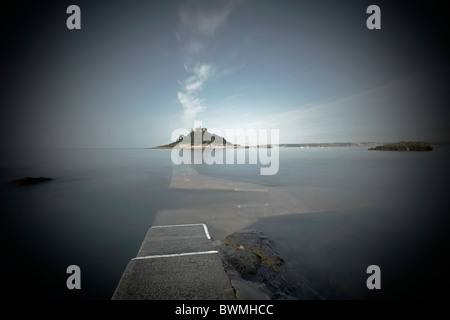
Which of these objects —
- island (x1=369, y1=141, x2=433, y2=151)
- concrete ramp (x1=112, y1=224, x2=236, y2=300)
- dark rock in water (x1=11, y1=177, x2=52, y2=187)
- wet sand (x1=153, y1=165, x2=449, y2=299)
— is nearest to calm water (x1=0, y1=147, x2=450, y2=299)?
wet sand (x1=153, y1=165, x2=449, y2=299)

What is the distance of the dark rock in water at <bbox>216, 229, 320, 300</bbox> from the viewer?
3.51 m

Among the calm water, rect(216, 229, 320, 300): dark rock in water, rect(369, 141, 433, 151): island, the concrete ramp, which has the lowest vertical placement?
the calm water

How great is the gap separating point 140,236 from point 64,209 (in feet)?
22.6

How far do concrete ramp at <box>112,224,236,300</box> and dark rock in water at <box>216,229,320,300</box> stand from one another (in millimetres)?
393

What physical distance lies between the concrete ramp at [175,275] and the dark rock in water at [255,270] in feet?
1.29

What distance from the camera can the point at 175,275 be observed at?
11.5 ft

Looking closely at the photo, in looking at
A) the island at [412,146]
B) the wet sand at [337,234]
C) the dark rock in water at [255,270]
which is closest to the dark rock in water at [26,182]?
the wet sand at [337,234]

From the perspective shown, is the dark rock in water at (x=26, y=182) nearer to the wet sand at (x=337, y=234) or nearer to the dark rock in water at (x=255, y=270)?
the wet sand at (x=337, y=234)

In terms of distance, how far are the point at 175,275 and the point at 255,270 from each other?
75.6 inches

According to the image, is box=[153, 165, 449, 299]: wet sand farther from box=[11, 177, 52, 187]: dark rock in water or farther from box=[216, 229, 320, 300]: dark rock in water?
box=[11, 177, 52, 187]: dark rock in water

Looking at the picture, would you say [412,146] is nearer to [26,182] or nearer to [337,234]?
[337,234]

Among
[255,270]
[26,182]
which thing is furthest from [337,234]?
[26,182]

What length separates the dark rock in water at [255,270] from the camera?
3.51 m
